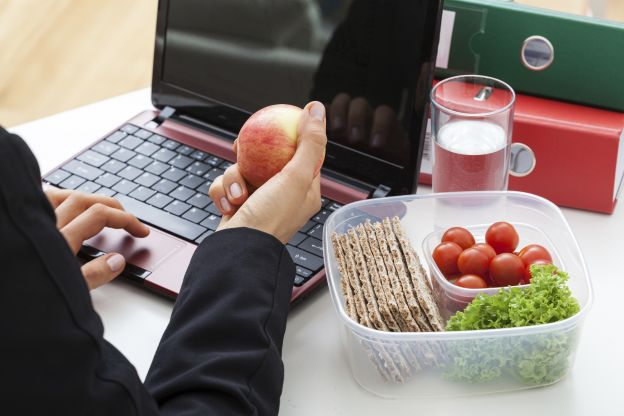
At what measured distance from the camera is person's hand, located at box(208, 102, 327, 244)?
84 cm

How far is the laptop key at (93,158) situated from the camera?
3.73 ft

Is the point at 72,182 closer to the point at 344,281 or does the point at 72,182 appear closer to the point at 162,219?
the point at 162,219

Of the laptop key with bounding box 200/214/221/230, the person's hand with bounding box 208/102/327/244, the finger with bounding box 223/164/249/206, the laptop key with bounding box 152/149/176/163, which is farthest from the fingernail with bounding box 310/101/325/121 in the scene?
the laptop key with bounding box 152/149/176/163

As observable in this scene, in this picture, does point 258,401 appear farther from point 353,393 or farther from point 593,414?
point 593,414

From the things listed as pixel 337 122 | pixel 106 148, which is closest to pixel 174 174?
pixel 106 148

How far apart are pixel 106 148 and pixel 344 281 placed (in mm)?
472

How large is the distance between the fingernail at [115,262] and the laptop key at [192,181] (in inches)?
6.8

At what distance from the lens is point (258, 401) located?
2.39 ft

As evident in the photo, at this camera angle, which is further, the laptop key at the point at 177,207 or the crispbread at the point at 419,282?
the laptop key at the point at 177,207

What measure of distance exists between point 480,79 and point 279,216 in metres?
0.31

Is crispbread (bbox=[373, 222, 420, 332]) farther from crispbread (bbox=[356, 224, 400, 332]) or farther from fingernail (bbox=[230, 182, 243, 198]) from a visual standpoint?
fingernail (bbox=[230, 182, 243, 198])

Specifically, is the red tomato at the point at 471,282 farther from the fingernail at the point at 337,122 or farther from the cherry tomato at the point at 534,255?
the fingernail at the point at 337,122

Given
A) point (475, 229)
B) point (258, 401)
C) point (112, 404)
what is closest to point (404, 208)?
point (475, 229)

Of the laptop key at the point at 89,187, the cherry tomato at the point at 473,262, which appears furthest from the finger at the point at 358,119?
the laptop key at the point at 89,187
